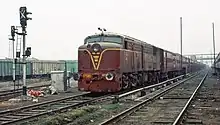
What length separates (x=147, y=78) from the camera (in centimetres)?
2727

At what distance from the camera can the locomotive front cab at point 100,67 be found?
60.7 ft

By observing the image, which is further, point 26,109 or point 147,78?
point 147,78

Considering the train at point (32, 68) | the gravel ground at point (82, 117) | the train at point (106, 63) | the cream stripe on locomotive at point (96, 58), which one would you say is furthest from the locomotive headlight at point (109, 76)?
the train at point (32, 68)

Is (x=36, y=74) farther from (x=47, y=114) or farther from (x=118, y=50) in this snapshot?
(x=47, y=114)

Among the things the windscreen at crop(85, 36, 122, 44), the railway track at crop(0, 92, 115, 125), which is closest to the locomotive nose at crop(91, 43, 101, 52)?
the windscreen at crop(85, 36, 122, 44)

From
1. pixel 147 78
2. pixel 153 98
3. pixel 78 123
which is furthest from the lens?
pixel 147 78

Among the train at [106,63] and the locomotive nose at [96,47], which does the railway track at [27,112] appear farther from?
the locomotive nose at [96,47]

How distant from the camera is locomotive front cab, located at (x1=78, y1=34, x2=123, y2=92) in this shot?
18516 mm

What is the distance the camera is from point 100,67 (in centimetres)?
1884

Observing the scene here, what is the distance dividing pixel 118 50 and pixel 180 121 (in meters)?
8.80

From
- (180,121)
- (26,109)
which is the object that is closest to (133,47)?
(26,109)

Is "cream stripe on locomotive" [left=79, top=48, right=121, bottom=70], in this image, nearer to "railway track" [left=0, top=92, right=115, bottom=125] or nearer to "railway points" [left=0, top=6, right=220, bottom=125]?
"railway points" [left=0, top=6, right=220, bottom=125]

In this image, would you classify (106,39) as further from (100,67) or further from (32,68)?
(32,68)

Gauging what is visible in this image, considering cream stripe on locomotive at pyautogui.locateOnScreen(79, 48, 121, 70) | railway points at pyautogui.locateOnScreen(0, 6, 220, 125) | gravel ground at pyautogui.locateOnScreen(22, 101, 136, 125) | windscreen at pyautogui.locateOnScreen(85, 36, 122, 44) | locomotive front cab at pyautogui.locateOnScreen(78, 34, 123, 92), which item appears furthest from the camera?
windscreen at pyautogui.locateOnScreen(85, 36, 122, 44)
